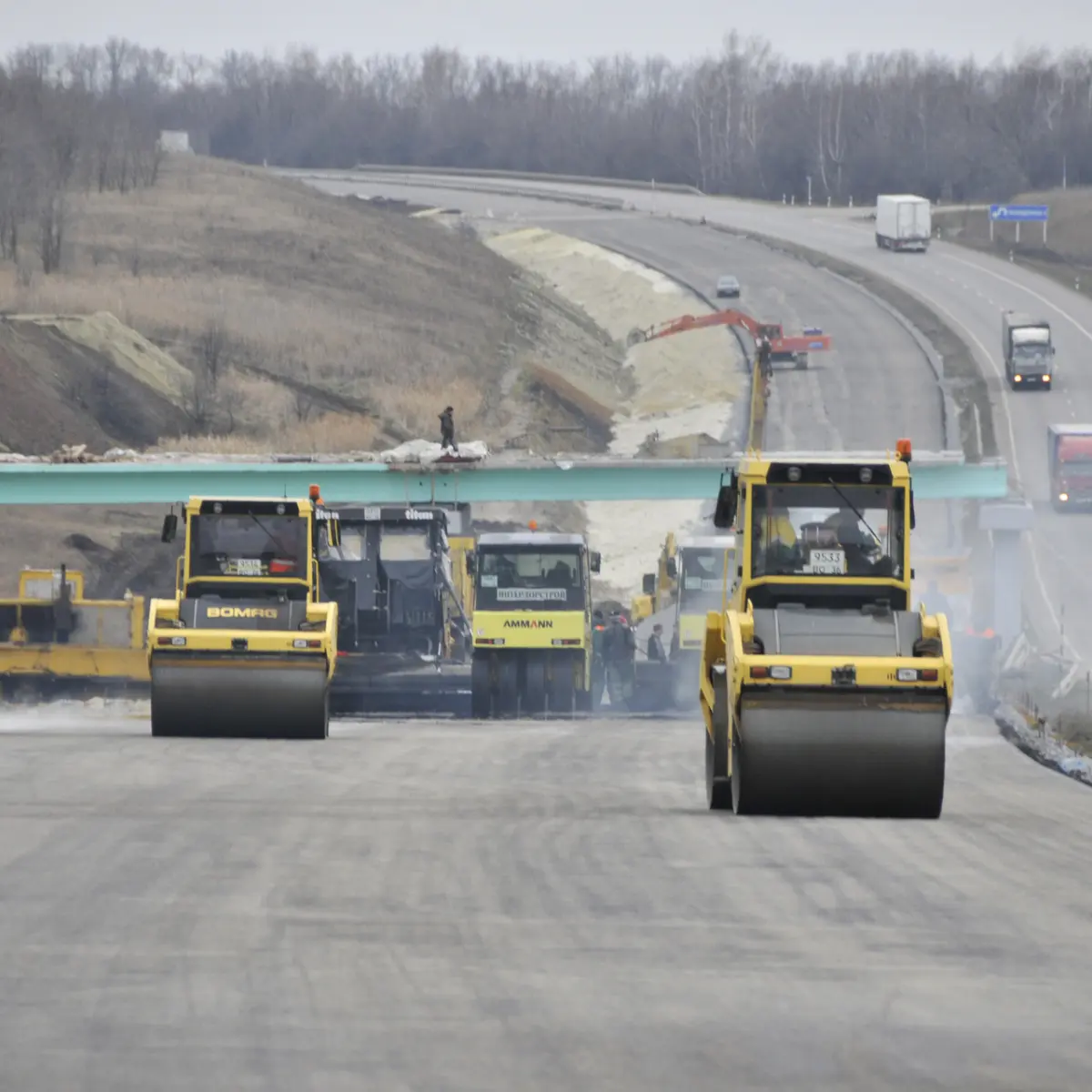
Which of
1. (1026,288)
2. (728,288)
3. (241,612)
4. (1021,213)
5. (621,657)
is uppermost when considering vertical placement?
(1021,213)

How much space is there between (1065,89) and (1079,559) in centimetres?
11728

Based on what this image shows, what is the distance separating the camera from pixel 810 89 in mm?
175375

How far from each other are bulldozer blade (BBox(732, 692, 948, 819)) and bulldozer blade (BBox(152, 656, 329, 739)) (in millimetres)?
9222

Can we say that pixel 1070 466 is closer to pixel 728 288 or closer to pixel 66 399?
pixel 66 399

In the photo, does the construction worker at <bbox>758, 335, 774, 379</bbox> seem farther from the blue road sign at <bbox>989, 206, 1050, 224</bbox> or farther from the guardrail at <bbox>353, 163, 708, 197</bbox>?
the guardrail at <bbox>353, 163, 708, 197</bbox>

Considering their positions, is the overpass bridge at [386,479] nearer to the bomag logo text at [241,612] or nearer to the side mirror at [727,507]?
the bomag logo text at [241,612]

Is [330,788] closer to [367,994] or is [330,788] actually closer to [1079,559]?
[367,994]

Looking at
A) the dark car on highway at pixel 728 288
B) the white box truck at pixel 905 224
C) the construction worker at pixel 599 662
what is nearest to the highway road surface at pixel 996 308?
the white box truck at pixel 905 224

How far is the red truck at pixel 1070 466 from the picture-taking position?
62.1 m

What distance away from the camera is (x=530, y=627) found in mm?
36438

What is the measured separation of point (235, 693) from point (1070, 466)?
142ft

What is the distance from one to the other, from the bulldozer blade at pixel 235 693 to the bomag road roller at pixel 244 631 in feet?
0.04

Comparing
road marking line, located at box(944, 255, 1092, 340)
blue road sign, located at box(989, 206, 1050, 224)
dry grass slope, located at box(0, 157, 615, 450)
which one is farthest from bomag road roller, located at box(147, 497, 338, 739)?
blue road sign, located at box(989, 206, 1050, 224)

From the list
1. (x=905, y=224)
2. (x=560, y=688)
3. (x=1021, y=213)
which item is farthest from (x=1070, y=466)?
(x=1021, y=213)
